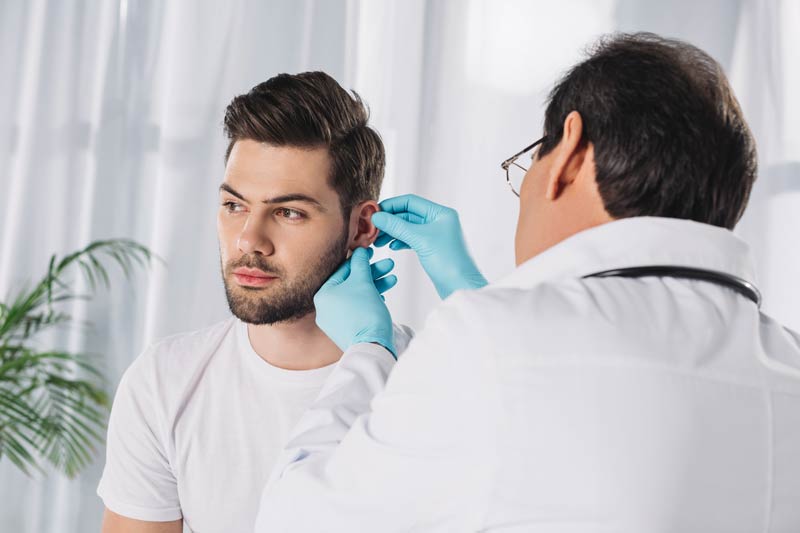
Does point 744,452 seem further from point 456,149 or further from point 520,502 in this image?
point 456,149

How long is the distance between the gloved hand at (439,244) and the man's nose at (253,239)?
0.23 m

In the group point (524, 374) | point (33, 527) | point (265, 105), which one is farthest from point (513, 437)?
point (33, 527)

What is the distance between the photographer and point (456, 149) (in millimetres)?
2467

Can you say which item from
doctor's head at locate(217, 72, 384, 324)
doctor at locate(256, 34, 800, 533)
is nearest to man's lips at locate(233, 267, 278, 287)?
doctor's head at locate(217, 72, 384, 324)

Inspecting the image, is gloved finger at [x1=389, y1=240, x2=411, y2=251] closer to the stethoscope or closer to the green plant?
the stethoscope

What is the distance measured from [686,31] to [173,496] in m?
2.05

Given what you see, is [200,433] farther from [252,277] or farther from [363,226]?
[363,226]

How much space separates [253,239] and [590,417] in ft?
2.89

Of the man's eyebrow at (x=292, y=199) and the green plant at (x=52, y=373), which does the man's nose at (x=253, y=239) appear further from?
the green plant at (x=52, y=373)

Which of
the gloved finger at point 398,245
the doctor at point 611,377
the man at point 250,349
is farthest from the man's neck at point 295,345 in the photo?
the doctor at point 611,377

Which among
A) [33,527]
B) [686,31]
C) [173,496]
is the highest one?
[686,31]

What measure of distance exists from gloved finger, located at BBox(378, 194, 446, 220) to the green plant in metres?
0.89

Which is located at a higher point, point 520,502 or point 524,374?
point 524,374

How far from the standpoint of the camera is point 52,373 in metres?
Result: 2.24
